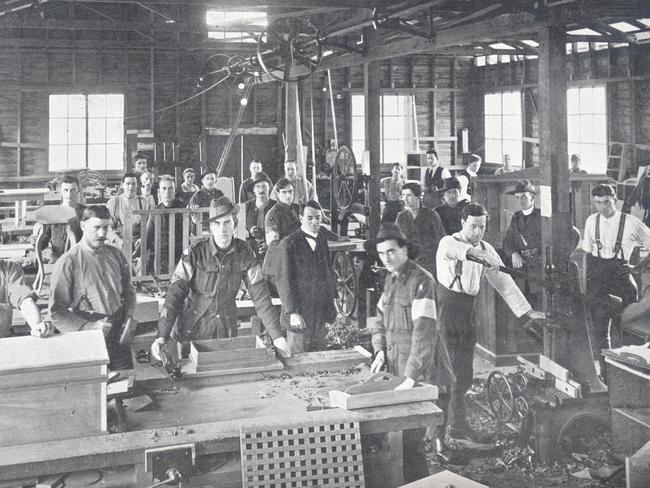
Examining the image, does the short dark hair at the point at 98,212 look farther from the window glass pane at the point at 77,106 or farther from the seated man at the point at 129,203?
the window glass pane at the point at 77,106

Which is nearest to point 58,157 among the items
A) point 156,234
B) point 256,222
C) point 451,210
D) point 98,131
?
point 98,131

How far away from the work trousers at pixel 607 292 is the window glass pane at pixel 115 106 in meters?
13.8

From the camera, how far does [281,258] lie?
6.85 meters

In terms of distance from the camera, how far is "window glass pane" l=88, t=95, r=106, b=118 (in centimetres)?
1836

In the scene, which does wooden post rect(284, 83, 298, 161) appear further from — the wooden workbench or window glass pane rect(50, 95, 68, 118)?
window glass pane rect(50, 95, 68, 118)

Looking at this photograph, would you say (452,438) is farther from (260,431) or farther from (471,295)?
(260,431)

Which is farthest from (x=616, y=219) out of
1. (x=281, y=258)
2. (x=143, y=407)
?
(x=143, y=407)

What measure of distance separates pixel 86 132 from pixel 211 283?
1402cm

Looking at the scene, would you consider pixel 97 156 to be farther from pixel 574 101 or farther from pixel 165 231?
pixel 574 101

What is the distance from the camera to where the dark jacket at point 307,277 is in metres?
6.78

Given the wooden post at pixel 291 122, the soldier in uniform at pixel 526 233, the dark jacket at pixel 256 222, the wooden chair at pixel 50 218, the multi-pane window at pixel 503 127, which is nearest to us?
the wooden chair at pixel 50 218

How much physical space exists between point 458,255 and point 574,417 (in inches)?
64.7

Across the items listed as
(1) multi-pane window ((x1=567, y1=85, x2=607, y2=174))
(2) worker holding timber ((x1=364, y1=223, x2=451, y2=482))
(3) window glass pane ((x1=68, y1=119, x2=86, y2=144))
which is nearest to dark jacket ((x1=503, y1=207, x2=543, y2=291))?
(2) worker holding timber ((x1=364, y1=223, x2=451, y2=482))

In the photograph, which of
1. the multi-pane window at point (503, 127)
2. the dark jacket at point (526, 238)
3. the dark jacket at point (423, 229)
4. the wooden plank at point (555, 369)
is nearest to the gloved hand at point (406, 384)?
the wooden plank at point (555, 369)
